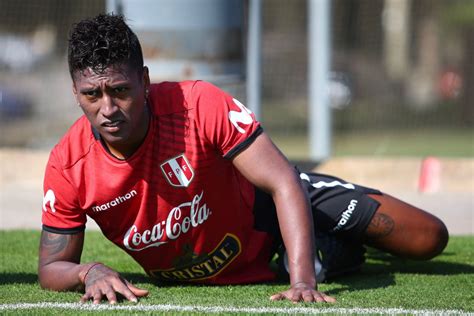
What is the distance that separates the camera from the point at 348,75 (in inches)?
830

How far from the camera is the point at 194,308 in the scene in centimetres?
425

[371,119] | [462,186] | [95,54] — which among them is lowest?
[371,119]

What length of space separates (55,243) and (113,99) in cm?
88

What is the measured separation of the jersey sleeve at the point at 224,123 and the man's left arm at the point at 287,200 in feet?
0.14

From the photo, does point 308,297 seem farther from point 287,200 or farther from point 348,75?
point 348,75

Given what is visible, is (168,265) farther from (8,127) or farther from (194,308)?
(8,127)

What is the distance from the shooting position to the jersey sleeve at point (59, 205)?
4660mm

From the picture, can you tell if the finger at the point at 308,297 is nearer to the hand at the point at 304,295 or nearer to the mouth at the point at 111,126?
the hand at the point at 304,295

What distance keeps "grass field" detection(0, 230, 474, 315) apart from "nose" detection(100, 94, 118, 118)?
33.0 inches

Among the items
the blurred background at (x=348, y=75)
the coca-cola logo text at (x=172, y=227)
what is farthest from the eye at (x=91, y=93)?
the blurred background at (x=348, y=75)

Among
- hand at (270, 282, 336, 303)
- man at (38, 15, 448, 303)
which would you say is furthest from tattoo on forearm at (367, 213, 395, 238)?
hand at (270, 282, 336, 303)

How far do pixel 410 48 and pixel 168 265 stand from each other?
18.1 meters

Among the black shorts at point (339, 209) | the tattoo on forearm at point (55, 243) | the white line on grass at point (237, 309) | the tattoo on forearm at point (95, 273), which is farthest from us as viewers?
the black shorts at point (339, 209)

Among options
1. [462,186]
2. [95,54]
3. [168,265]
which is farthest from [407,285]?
[462,186]
